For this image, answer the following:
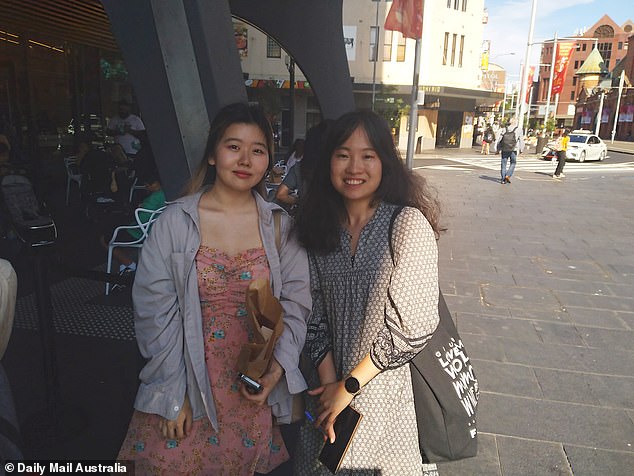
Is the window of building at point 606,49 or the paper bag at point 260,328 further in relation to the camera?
the window of building at point 606,49

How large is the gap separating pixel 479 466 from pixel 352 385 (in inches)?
61.6

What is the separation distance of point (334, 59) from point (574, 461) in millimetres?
4942

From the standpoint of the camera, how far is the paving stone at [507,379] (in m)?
3.71

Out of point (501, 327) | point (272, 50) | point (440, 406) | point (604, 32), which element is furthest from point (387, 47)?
point (604, 32)

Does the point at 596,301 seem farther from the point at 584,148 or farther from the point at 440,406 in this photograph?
the point at 584,148

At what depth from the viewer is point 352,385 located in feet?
6.02

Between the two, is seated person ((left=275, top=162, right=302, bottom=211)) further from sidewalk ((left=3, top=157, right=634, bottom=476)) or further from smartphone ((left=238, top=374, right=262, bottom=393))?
smartphone ((left=238, top=374, right=262, bottom=393))

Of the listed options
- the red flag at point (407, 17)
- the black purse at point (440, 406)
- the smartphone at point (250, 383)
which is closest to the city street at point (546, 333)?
the black purse at point (440, 406)

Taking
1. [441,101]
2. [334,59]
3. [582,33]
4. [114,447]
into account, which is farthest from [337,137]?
[582,33]

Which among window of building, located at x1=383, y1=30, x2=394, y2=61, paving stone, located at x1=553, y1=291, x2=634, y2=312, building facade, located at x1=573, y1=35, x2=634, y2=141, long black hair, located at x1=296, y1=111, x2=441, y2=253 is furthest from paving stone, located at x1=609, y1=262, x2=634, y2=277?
building facade, located at x1=573, y1=35, x2=634, y2=141

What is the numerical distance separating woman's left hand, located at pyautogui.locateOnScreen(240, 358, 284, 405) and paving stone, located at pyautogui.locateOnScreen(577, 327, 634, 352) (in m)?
3.73

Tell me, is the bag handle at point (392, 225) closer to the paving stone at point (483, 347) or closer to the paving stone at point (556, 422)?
the paving stone at point (556, 422)

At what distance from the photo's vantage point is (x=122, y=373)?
3752mm

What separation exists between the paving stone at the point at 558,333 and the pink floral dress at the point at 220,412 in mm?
3551
